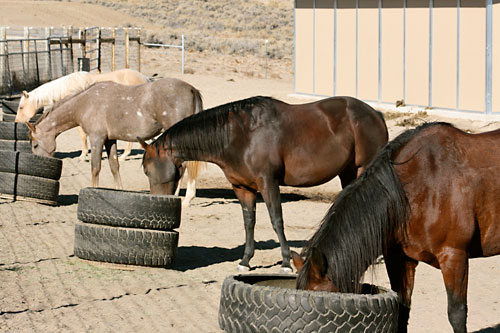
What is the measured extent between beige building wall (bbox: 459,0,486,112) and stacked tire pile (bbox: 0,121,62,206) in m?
11.8

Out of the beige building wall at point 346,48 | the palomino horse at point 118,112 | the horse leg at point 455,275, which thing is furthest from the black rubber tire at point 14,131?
the beige building wall at point 346,48

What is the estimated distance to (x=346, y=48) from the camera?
A: 79.4 feet

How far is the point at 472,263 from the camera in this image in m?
8.79

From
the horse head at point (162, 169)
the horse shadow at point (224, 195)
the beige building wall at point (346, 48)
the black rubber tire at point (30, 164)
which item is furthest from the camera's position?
the beige building wall at point (346, 48)

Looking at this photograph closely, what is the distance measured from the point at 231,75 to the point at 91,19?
24.7 metres

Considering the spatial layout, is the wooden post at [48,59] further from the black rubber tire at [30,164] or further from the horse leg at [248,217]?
the horse leg at [248,217]

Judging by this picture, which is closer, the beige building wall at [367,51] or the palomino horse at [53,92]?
the palomino horse at [53,92]

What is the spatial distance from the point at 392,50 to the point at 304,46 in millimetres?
4187

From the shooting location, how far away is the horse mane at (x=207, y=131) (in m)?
8.38

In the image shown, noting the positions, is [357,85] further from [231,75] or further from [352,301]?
[352,301]

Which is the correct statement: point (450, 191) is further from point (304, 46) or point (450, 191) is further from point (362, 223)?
point (304, 46)

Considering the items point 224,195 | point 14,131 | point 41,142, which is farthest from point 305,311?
point 14,131

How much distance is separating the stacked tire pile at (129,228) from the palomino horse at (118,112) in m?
3.80

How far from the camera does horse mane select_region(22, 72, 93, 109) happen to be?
1559cm
